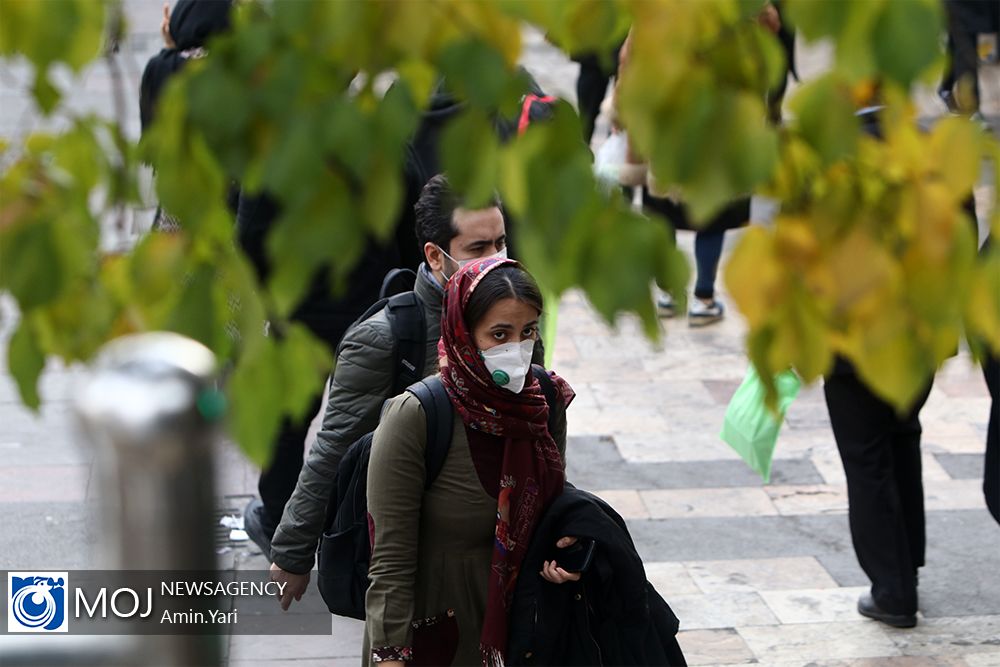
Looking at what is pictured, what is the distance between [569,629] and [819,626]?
222 cm

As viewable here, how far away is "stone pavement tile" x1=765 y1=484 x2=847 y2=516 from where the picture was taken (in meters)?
6.63

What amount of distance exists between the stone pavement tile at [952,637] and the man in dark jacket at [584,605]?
83.6 inches

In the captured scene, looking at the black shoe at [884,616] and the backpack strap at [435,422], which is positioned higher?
the backpack strap at [435,422]

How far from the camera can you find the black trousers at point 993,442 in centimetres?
523

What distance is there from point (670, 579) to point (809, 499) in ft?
3.41

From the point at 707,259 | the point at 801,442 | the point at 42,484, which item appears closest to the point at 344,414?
the point at 42,484

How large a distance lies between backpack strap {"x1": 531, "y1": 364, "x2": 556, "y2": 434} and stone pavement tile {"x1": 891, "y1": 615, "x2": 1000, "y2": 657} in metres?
2.16

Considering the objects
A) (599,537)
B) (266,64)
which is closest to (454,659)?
(599,537)

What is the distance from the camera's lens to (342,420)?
4.16m

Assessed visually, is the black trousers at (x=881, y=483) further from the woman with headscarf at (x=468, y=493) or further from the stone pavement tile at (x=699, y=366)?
the stone pavement tile at (x=699, y=366)

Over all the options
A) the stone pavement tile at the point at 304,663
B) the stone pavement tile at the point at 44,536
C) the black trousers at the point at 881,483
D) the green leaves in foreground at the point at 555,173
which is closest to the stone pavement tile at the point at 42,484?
the stone pavement tile at the point at 44,536

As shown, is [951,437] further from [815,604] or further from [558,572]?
[558,572]

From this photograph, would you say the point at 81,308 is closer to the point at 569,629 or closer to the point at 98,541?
the point at 98,541

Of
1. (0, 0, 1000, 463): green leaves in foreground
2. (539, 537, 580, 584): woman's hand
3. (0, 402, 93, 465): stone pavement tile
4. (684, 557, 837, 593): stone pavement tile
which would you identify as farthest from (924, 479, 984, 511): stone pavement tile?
(0, 0, 1000, 463): green leaves in foreground
